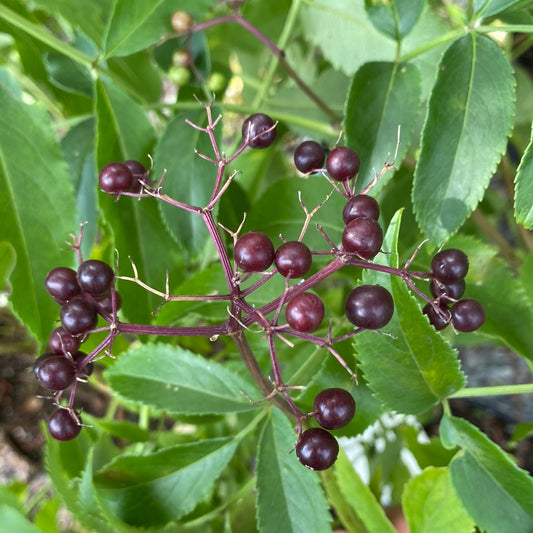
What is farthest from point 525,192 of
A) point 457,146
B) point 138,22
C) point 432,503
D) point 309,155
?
point 138,22

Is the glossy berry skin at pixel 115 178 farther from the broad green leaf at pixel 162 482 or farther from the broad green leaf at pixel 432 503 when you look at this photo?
the broad green leaf at pixel 432 503

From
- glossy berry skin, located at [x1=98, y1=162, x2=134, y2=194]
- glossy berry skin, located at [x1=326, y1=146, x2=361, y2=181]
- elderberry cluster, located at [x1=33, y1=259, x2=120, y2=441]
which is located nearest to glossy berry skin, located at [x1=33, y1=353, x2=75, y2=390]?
elderberry cluster, located at [x1=33, y1=259, x2=120, y2=441]

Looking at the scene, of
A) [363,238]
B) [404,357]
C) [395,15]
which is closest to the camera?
[363,238]

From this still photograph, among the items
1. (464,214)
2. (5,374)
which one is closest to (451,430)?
(464,214)

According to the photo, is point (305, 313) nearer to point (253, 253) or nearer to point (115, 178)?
point (253, 253)

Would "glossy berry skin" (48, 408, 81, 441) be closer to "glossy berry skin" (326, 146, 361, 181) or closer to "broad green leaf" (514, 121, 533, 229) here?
"glossy berry skin" (326, 146, 361, 181)

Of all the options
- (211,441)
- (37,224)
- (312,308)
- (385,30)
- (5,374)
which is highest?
(385,30)

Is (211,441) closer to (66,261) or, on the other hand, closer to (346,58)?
(66,261)
